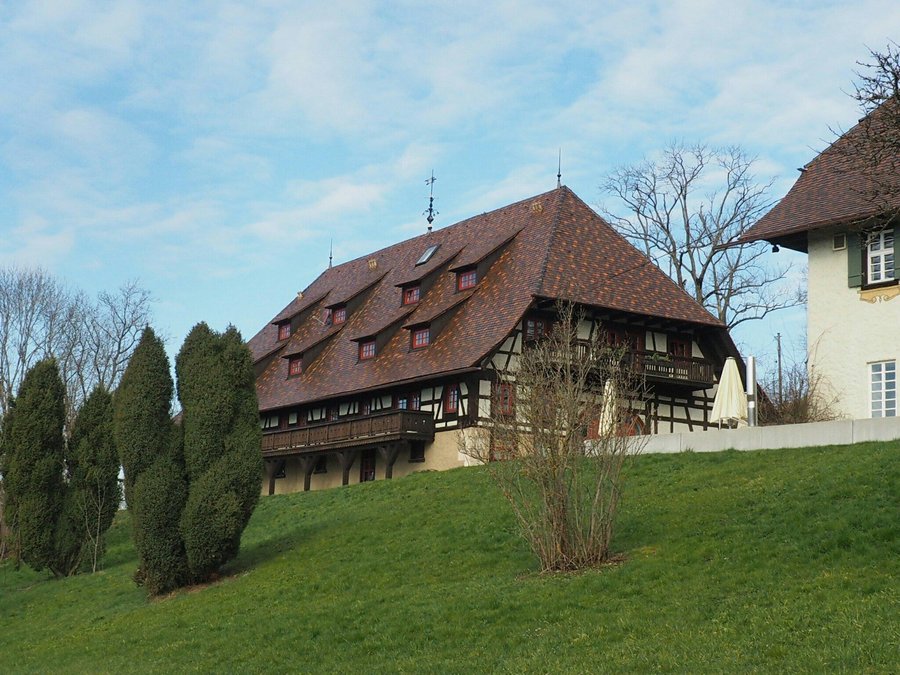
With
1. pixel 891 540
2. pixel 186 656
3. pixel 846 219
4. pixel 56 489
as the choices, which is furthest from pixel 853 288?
pixel 56 489

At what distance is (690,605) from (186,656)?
26.8 ft

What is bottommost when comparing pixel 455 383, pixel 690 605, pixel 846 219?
pixel 690 605

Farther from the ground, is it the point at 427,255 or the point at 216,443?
the point at 427,255

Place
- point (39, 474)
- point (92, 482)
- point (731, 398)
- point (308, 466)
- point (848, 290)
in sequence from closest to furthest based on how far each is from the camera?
point (731, 398) → point (848, 290) → point (39, 474) → point (92, 482) → point (308, 466)

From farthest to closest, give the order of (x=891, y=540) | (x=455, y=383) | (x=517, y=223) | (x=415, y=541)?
(x=517, y=223)
(x=455, y=383)
(x=415, y=541)
(x=891, y=540)

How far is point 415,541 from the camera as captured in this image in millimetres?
25750

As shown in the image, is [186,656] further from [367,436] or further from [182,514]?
[367,436]

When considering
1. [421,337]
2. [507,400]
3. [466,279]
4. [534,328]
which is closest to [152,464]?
[507,400]

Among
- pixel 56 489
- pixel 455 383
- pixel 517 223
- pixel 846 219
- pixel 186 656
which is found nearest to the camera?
pixel 186 656

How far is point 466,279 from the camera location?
43.6 m

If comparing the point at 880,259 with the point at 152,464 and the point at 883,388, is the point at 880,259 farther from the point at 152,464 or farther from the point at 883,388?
the point at 152,464

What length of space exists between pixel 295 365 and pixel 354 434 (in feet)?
27.4

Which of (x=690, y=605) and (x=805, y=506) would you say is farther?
(x=805, y=506)

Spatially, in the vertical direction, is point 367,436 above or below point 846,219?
below
